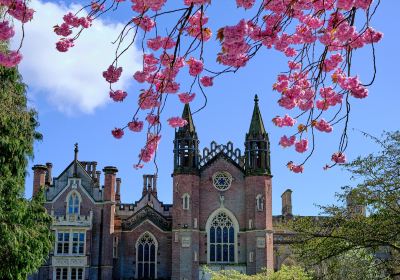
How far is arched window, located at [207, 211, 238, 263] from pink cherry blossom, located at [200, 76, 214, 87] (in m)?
33.3

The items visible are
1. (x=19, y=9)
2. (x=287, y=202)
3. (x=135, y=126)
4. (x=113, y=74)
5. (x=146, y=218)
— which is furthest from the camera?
(x=287, y=202)

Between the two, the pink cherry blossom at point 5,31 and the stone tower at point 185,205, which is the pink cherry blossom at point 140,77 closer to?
the pink cherry blossom at point 5,31

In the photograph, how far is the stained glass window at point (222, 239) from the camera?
134 ft

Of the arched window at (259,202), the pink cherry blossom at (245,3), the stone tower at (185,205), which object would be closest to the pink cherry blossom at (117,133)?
the pink cherry blossom at (245,3)

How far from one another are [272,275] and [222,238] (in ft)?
20.6

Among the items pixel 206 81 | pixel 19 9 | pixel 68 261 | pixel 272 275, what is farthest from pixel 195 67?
pixel 68 261

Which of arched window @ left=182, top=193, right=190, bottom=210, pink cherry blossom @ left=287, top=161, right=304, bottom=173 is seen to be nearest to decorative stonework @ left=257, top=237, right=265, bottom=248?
arched window @ left=182, top=193, right=190, bottom=210

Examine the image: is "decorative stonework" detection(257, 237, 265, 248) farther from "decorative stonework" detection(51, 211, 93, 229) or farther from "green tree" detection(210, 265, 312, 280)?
"decorative stonework" detection(51, 211, 93, 229)

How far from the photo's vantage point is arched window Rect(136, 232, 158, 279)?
41.5 metres

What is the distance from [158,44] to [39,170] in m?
36.2

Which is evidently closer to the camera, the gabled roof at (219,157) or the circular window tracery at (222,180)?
the circular window tracery at (222,180)

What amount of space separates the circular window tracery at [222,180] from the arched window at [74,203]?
29.1ft

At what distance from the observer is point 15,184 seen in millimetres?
24797

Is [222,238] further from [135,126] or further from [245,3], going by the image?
[245,3]
